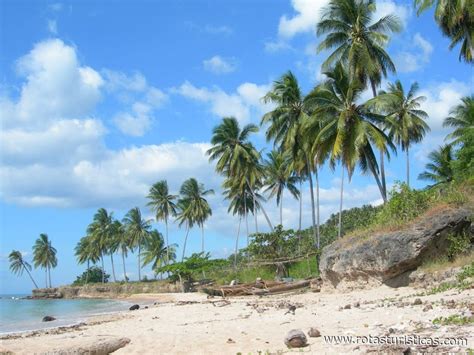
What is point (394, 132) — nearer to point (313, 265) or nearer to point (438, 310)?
point (313, 265)

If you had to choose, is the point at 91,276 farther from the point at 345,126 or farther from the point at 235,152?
the point at 345,126

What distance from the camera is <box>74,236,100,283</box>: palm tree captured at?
258 feet

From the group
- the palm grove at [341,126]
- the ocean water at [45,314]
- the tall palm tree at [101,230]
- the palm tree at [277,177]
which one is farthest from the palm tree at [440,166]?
the tall palm tree at [101,230]

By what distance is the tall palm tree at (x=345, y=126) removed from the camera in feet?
77.4

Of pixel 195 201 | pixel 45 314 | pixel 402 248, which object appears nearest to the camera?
pixel 402 248

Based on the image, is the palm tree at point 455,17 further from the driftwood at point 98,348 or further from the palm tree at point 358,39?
the driftwood at point 98,348

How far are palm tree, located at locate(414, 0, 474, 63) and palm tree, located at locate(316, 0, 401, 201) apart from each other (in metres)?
3.72

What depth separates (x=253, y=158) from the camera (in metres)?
41.5

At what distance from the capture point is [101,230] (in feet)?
244

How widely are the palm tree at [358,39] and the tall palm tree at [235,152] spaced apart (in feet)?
46.2

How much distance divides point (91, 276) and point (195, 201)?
42218 millimetres

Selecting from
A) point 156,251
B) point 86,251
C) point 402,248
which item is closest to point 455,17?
point 402,248

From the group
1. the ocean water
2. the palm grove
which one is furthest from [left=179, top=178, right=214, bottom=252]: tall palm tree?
the ocean water

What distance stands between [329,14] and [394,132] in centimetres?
1603
